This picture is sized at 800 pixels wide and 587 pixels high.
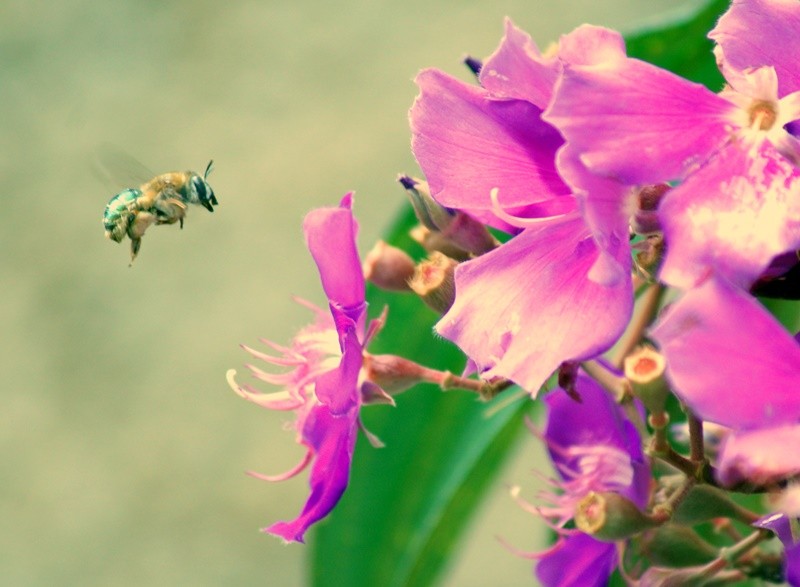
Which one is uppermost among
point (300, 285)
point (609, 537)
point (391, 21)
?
point (609, 537)

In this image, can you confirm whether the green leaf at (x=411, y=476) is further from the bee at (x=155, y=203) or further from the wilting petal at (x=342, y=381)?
the wilting petal at (x=342, y=381)

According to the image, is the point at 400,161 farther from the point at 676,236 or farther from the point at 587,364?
the point at 676,236

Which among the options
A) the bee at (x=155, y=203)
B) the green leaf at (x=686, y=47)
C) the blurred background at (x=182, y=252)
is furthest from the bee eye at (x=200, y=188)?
the blurred background at (x=182, y=252)

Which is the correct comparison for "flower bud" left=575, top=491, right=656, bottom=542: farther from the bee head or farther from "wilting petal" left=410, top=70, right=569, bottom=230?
the bee head

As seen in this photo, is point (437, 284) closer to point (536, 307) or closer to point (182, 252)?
point (536, 307)

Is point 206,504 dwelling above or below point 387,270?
below

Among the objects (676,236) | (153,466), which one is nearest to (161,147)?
(153,466)
